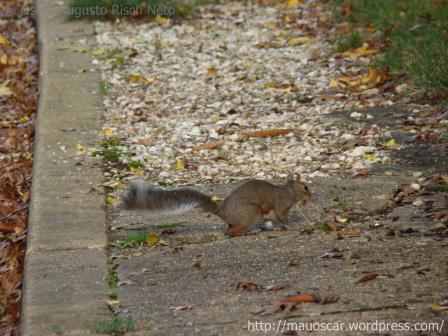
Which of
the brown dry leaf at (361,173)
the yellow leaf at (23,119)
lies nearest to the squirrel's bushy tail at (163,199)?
the brown dry leaf at (361,173)

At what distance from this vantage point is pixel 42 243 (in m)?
5.18

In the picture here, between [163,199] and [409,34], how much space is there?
13.8ft

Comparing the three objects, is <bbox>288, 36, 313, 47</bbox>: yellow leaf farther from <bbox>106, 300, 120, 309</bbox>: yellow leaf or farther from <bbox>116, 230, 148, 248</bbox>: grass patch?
<bbox>106, 300, 120, 309</bbox>: yellow leaf

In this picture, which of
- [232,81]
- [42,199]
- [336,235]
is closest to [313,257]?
[336,235]

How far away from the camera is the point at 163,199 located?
5047 millimetres

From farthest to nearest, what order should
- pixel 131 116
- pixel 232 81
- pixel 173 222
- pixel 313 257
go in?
pixel 232 81 < pixel 131 116 < pixel 173 222 < pixel 313 257

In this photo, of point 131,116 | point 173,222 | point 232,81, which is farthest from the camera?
point 232,81

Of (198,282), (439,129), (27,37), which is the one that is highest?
(27,37)

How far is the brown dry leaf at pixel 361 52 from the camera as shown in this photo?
8.70 m

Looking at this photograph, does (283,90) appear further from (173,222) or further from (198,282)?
(198,282)

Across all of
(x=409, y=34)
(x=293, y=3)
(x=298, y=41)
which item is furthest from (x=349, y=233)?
(x=293, y=3)

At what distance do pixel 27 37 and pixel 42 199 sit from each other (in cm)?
539

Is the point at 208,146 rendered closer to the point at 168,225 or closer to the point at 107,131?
the point at 107,131

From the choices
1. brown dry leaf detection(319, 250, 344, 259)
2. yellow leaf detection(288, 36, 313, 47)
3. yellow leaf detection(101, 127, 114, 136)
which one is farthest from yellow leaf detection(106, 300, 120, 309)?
yellow leaf detection(288, 36, 313, 47)
